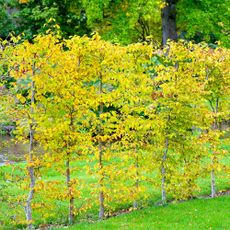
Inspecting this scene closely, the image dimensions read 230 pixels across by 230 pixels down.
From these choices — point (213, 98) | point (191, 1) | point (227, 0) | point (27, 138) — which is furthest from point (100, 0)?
point (27, 138)

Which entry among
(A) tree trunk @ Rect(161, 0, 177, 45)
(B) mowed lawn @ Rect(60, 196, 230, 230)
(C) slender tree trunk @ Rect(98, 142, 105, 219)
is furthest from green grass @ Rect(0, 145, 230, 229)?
(A) tree trunk @ Rect(161, 0, 177, 45)

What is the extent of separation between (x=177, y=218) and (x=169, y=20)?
1550 centimetres

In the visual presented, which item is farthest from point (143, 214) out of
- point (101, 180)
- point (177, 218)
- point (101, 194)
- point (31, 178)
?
point (31, 178)

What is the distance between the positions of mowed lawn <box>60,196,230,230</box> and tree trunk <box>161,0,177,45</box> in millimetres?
13458

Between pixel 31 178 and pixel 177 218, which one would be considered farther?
pixel 31 178

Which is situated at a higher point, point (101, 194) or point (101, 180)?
point (101, 180)

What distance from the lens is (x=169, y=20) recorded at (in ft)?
85.1

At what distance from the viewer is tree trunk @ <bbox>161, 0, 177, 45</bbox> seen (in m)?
25.8

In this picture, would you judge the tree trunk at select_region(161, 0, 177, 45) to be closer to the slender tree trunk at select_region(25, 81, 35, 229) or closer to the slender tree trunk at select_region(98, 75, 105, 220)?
the slender tree trunk at select_region(98, 75, 105, 220)

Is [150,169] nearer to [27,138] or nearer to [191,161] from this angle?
[191,161]

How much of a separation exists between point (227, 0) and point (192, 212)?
592 inches

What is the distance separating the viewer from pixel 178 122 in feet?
45.5

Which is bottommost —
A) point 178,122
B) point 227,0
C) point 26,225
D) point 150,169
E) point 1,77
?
point 26,225

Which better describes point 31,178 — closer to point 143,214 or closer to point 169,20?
point 143,214
